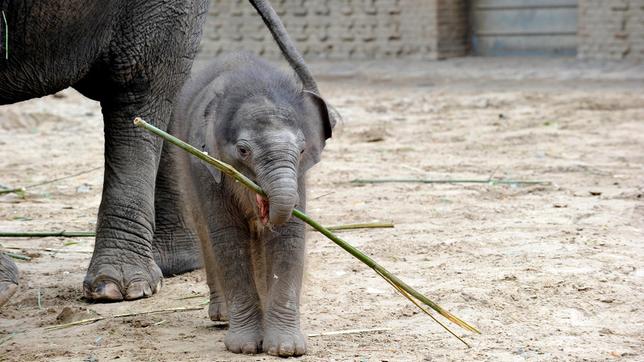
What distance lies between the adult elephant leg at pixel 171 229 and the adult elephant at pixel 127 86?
317 mm

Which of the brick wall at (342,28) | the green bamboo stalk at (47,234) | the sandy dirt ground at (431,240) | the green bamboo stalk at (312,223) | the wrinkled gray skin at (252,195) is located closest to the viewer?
the green bamboo stalk at (312,223)

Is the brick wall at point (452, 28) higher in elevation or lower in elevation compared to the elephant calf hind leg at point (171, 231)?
higher

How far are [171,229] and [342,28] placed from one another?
29.5ft

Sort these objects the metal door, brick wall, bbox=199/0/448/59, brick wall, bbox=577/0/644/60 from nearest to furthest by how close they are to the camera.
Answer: brick wall, bbox=577/0/644/60
the metal door
brick wall, bbox=199/0/448/59

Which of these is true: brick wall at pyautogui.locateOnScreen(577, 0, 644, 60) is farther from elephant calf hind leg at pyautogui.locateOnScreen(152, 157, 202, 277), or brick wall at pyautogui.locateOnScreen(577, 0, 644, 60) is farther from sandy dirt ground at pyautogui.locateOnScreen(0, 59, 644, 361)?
elephant calf hind leg at pyautogui.locateOnScreen(152, 157, 202, 277)

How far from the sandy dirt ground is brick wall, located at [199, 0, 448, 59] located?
2.80 m

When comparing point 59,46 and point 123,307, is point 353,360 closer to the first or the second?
point 123,307

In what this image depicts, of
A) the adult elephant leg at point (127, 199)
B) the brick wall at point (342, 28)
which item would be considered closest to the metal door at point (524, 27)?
the brick wall at point (342, 28)

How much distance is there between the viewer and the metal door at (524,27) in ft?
43.9

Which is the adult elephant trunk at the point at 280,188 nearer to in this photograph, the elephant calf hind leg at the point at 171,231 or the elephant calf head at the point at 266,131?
the elephant calf head at the point at 266,131

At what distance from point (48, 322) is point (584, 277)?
2070mm

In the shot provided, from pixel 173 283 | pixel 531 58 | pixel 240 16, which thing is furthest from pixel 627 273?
pixel 240 16

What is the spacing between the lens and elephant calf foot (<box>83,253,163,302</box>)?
4879mm

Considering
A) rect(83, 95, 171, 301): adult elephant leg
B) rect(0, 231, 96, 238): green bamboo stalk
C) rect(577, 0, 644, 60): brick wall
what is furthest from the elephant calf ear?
rect(577, 0, 644, 60): brick wall
